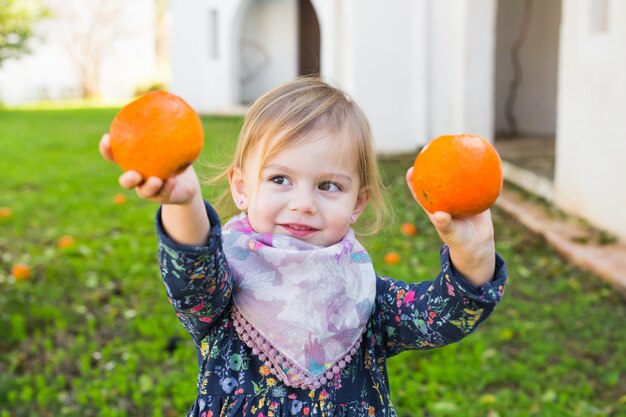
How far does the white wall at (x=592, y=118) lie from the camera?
17.6 feet

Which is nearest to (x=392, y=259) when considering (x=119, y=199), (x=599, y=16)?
(x=599, y=16)

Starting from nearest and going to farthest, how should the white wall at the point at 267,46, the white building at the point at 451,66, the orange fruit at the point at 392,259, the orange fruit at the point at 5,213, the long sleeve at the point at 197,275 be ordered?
the long sleeve at the point at 197,275, the orange fruit at the point at 392,259, the white building at the point at 451,66, the orange fruit at the point at 5,213, the white wall at the point at 267,46

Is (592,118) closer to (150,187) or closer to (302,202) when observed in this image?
(302,202)

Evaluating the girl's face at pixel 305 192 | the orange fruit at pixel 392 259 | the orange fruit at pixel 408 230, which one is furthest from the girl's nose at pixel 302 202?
the orange fruit at pixel 408 230

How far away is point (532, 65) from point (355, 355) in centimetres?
965

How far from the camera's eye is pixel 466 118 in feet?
29.6

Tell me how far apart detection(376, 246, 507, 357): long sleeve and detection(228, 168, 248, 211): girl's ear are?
0.35 metres

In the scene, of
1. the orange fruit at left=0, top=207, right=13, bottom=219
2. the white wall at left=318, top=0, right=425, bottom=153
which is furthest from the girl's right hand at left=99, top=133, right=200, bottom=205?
the white wall at left=318, top=0, right=425, bottom=153

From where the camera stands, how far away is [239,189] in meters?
1.70

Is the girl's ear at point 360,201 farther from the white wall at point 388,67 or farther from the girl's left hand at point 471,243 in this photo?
the white wall at point 388,67

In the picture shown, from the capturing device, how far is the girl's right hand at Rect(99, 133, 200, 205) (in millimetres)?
1211

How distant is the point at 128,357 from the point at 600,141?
3785mm

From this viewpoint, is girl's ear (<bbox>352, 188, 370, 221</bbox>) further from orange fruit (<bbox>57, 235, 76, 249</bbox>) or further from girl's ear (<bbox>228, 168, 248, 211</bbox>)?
orange fruit (<bbox>57, 235, 76, 249</bbox>)

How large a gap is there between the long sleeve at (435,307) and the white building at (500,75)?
4.06 m
